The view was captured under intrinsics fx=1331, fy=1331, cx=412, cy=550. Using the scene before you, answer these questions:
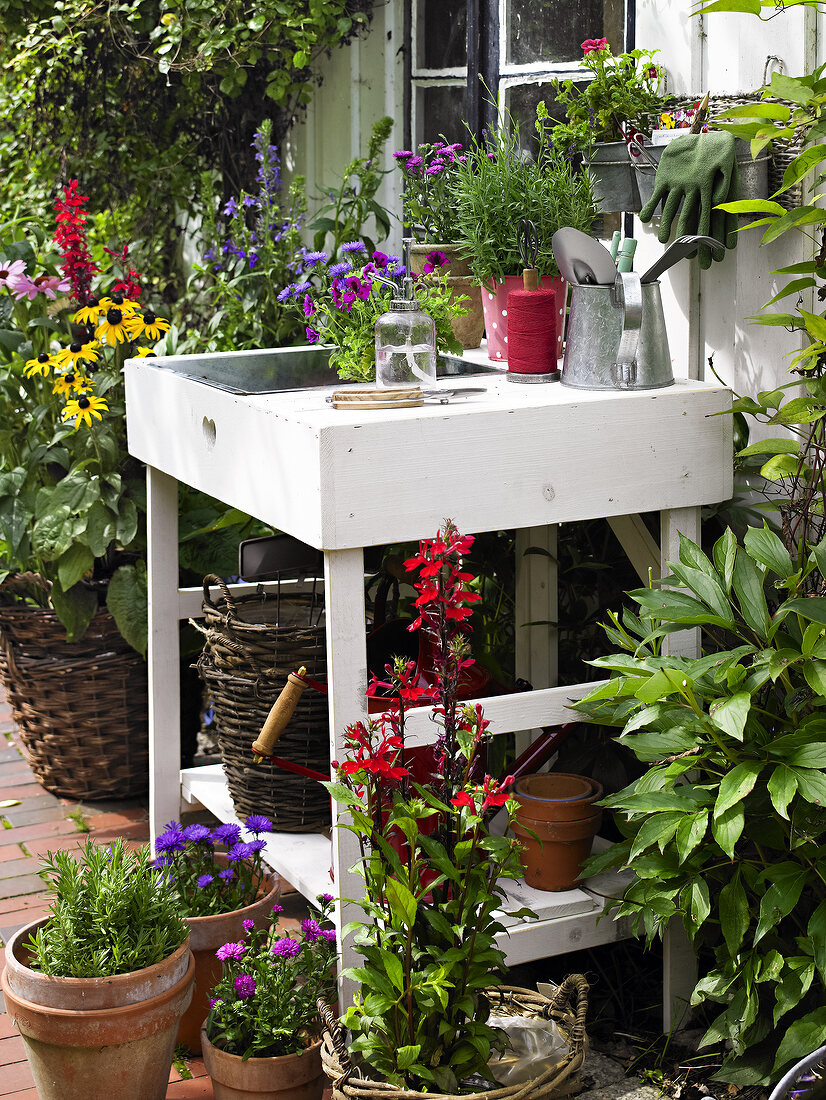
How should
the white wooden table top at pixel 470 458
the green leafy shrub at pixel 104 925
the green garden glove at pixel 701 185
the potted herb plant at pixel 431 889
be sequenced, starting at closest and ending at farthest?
the potted herb plant at pixel 431 889, the white wooden table top at pixel 470 458, the green leafy shrub at pixel 104 925, the green garden glove at pixel 701 185

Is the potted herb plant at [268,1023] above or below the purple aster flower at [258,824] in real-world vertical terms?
below

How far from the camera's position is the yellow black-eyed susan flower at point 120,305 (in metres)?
3.19

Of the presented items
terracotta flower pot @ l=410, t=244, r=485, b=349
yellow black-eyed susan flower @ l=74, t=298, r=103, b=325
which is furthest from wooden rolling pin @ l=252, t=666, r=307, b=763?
yellow black-eyed susan flower @ l=74, t=298, r=103, b=325

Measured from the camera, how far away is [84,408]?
316 cm

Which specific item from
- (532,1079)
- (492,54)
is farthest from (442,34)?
(532,1079)

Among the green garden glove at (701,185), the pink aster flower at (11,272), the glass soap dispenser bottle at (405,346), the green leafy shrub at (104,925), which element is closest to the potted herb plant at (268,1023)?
the green leafy shrub at (104,925)

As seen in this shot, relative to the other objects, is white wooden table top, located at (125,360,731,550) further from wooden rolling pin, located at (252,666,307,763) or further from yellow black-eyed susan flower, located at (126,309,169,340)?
yellow black-eyed susan flower, located at (126,309,169,340)

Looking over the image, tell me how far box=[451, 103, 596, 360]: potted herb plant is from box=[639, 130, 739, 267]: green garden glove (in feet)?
0.76

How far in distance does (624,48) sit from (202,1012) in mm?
2016

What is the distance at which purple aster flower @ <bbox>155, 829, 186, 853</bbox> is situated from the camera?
2.38m

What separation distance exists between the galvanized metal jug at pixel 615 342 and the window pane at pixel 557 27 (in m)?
0.83

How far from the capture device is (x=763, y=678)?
1795 millimetres

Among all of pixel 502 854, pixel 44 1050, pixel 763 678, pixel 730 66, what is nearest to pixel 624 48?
pixel 730 66

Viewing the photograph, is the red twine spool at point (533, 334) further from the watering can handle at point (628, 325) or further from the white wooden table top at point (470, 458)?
the watering can handle at point (628, 325)
